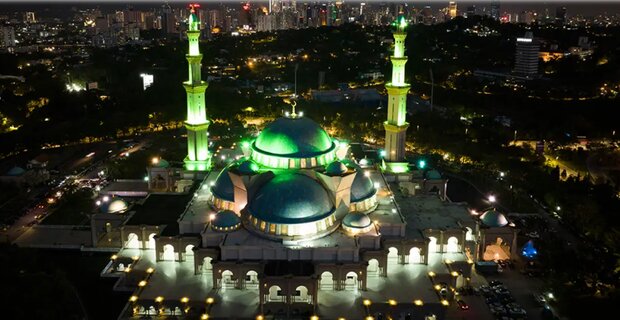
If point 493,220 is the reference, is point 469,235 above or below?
below

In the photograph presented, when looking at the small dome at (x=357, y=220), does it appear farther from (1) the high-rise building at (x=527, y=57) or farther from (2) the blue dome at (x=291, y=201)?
(1) the high-rise building at (x=527, y=57)

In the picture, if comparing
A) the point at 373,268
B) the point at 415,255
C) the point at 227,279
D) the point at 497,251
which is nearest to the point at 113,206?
the point at 227,279

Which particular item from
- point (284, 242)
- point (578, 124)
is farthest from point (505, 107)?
point (284, 242)

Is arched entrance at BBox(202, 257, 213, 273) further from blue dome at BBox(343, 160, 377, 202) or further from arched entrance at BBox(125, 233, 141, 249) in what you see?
blue dome at BBox(343, 160, 377, 202)

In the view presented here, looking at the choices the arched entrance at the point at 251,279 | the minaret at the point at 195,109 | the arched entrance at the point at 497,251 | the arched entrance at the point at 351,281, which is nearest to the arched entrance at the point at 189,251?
the arched entrance at the point at 251,279

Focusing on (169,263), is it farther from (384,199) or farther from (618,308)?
(618,308)

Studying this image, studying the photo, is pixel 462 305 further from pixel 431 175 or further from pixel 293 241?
pixel 431 175
